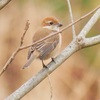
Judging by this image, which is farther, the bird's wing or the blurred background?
the blurred background

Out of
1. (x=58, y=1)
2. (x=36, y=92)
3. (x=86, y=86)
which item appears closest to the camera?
(x=36, y=92)

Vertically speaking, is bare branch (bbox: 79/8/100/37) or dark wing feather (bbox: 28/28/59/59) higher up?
bare branch (bbox: 79/8/100/37)

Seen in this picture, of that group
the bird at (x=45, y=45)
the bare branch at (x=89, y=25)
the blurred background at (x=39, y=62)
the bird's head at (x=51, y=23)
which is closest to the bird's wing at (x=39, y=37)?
the bird at (x=45, y=45)

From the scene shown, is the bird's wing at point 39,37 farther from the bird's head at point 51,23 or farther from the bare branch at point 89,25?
the bare branch at point 89,25

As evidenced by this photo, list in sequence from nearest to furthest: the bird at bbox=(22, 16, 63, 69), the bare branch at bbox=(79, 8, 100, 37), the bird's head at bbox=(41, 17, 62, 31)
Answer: the bare branch at bbox=(79, 8, 100, 37)
the bird at bbox=(22, 16, 63, 69)
the bird's head at bbox=(41, 17, 62, 31)

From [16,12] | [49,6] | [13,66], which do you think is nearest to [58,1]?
[49,6]

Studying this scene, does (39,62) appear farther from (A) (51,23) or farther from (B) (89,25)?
(B) (89,25)

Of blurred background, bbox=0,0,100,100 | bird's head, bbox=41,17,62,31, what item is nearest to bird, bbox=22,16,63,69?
bird's head, bbox=41,17,62,31

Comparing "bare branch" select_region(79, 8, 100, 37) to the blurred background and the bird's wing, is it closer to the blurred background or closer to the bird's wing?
the bird's wing

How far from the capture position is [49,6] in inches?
231

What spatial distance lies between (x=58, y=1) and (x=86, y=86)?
1.08m

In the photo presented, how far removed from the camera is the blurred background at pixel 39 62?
5457 millimetres

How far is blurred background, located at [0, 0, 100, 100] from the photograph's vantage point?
546cm

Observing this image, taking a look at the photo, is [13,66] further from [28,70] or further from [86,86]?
[86,86]
